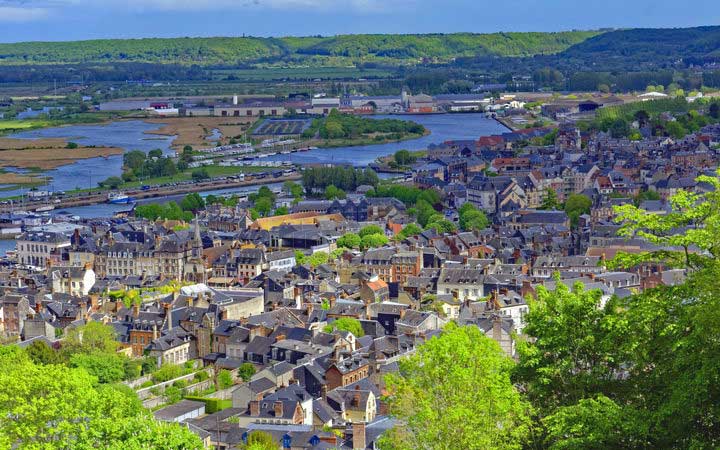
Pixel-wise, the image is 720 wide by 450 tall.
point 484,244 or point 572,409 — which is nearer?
point 572,409

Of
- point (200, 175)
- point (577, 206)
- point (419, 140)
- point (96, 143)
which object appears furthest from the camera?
point (96, 143)

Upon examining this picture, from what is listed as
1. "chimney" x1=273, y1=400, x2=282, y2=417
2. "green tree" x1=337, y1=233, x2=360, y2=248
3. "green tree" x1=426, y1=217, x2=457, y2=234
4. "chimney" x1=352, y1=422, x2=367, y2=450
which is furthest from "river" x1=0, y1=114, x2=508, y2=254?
"chimney" x1=352, y1=422, x2=367, y2=450

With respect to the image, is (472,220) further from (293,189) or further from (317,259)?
(293,189)

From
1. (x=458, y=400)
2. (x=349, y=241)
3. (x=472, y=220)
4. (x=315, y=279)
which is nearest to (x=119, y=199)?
(x=472, y=220)

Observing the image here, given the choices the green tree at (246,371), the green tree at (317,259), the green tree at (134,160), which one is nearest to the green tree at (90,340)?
the green tree at (246,371)

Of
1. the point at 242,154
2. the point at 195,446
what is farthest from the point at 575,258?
the point at 242,154

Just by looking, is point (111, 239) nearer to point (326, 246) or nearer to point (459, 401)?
point (326, 246)
